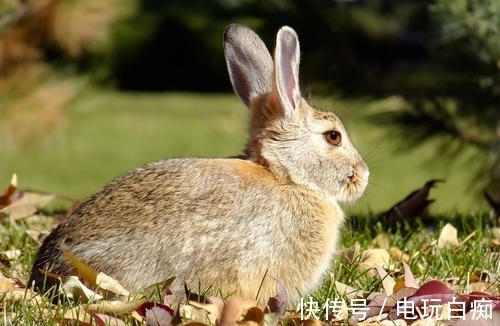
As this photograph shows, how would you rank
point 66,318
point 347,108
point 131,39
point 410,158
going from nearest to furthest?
1. point 66,318
2. point 347,108
3. point 410,158
4. point 131,39

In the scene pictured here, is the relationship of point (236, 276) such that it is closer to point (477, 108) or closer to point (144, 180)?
point (144, 180)

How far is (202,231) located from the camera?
3443mm

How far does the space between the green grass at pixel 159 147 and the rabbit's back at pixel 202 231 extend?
11.3ft

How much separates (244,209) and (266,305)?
1.05ft

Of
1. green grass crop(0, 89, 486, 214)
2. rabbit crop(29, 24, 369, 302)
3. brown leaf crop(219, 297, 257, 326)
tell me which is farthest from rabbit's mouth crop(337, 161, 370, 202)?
green grass crop(0, 89, 486, 214)

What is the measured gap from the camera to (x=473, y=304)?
3414 mm

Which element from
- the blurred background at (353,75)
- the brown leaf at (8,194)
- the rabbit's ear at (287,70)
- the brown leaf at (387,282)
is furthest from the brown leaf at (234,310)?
the brown leaf at (8,194)

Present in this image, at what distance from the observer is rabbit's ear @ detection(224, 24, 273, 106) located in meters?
3.91

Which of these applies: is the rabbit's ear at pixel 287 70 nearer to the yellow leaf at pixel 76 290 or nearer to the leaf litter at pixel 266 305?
the leaf litter at pixel 266 305

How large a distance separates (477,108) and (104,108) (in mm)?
12214

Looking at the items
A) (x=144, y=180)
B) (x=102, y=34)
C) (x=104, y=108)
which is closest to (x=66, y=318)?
(x=144, y=180)

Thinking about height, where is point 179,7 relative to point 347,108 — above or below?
above

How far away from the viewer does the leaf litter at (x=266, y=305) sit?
125 inches

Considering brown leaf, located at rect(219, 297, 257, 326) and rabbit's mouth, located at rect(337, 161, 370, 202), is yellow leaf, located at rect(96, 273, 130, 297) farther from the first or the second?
rabbit's mouth, located at rect(337, 161, 370, 202)
